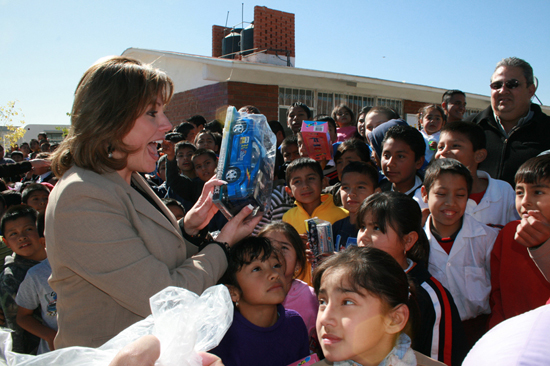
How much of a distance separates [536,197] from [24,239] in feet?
12.8

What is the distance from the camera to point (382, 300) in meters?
1.50

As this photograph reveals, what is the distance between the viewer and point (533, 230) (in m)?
2.02

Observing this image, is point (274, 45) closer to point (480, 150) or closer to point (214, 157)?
point (214, 157)

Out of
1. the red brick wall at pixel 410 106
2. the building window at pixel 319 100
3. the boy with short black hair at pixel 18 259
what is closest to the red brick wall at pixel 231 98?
the building window at pixel 319 100

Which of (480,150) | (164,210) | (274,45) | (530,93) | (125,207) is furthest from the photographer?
(274,45)

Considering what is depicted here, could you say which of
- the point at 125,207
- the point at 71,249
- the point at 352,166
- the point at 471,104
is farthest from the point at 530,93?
the point at 471,104

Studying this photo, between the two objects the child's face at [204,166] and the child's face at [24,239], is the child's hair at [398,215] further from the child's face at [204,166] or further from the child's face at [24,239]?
the child's face at [24,239]

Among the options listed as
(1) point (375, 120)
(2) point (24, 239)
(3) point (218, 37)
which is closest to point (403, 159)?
(1) point (375, 120)

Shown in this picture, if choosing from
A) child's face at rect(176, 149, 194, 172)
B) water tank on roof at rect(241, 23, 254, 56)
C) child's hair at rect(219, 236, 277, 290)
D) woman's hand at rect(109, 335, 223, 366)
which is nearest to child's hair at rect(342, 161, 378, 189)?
child's hair at rect(219, 236, 277, 290)

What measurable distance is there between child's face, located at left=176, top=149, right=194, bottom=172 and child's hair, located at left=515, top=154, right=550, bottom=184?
11.9ft

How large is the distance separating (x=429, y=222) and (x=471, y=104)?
12.6 metres

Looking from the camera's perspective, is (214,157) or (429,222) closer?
(429,222)

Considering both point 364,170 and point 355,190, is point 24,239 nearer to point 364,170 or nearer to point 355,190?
point 355,190

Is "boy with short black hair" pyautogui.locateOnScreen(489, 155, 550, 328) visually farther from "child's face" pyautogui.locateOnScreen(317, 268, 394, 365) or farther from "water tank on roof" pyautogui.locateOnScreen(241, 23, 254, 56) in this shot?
"water tank on roof" pyautogui.locateOnScreen(241, 23, 254, 56)
